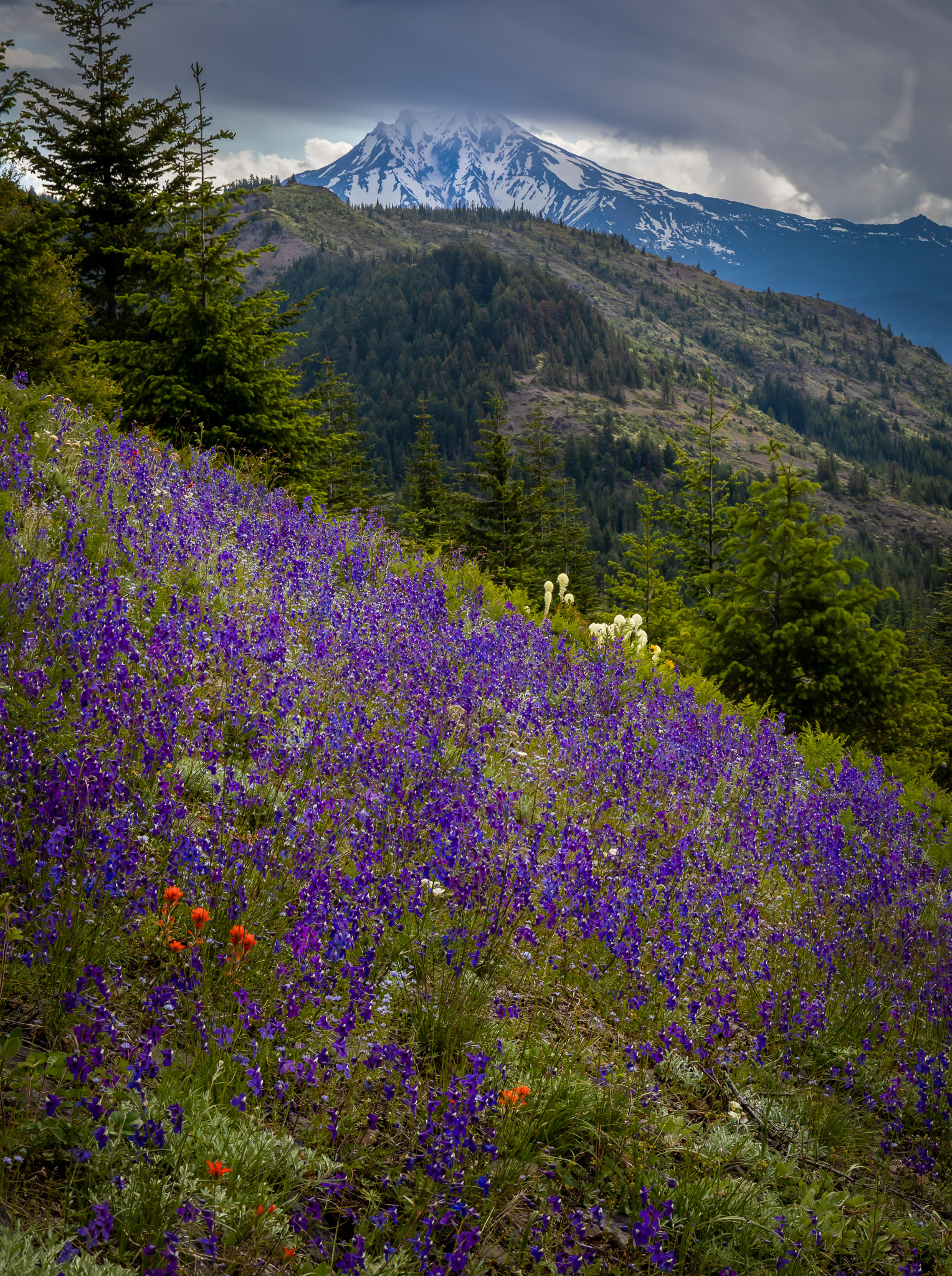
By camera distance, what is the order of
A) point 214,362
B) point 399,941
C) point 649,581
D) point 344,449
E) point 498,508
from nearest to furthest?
1. point 399,941
2. point 214,362
3. point 649,581
4. point 498,508
5. point 344,449

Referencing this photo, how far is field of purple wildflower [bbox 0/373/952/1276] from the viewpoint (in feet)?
6.45

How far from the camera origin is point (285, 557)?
6703 millimetres

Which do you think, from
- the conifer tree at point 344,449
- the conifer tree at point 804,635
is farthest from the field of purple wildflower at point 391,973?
the conifer tree at point 344,449

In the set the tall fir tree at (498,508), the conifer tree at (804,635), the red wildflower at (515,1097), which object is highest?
the tall fir tree at (498,508)

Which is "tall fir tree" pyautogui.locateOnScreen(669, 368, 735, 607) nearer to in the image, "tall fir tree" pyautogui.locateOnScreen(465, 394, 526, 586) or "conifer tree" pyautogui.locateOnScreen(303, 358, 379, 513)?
"tall fir tree" pyautogui.locateOnScreen(465, 394, 526, 586)

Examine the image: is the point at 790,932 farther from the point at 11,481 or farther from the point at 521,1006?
the point at 11,481

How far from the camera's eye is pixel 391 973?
104 inches

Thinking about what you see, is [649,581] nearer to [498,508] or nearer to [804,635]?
[498,508]

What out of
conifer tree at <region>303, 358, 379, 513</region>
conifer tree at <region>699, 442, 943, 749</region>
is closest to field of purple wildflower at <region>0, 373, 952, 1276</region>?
conifer tree at <region>699, 442, 943, 749</region>

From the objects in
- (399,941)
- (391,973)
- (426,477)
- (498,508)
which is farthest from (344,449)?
(391,973)

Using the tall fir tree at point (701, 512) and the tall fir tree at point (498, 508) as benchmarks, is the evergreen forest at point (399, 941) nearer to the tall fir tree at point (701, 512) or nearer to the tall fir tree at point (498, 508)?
the tall fir tree at point (701, 512)

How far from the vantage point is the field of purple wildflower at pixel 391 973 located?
1.96 m

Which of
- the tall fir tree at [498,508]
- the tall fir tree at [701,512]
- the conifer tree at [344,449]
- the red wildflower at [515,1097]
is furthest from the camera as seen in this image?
the conifer tree at [344,449]

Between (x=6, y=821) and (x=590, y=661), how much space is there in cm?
650
